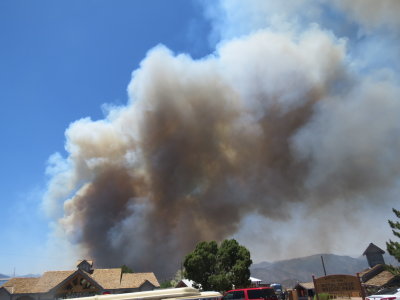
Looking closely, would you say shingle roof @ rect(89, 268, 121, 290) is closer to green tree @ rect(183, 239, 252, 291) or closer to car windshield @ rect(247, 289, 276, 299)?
green tree @ rect(183, 239, 252, 291)

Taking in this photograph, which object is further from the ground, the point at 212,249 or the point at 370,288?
the point at 212,249

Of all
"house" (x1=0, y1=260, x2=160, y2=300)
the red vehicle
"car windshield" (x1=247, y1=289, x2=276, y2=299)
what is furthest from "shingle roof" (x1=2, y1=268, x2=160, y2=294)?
"car windshield" (x1=247, y1=289, x2=276, y2=299)

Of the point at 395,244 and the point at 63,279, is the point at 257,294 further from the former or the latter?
the point at 63,279

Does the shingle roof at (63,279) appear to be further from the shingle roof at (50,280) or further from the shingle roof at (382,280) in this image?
→ the shingle roof at (382,280)

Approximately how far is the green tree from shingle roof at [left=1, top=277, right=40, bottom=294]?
23.3 metres

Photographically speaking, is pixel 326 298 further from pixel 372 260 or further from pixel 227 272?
pixel 372 260

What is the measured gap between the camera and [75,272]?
3716cm

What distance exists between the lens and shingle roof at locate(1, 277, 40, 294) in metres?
39.3

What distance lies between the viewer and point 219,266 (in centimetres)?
3566

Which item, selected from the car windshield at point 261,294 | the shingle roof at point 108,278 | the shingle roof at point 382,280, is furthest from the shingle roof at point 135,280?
the shingle roof at point 382,280

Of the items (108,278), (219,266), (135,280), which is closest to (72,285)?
(108,278)

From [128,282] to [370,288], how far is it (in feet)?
129

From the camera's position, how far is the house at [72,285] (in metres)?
36.5

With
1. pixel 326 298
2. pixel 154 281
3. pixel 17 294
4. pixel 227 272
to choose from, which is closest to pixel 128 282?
pixel 154 281
